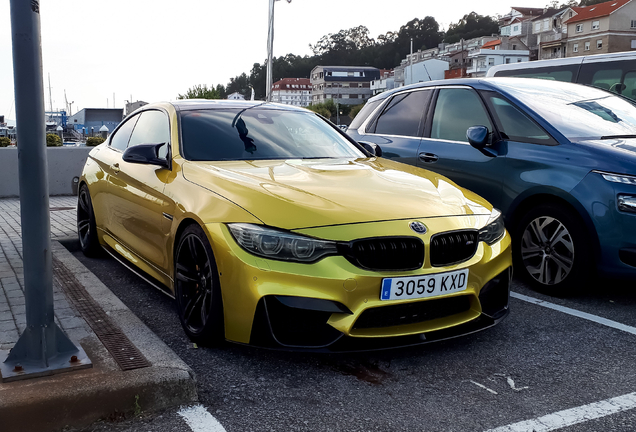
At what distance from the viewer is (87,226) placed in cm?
574

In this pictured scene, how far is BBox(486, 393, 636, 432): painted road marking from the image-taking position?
262 cm

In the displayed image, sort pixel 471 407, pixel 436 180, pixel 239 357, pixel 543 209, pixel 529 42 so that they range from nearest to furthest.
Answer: pixel 471 407 → pixel 239 357 → pixel 436 180 → pixel 543 209 → pixel 529 42

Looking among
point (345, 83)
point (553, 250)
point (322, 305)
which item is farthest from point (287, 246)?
point (345, 83)

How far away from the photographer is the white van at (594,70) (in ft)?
30.8

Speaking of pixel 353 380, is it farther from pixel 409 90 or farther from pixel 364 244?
pixel 409 90

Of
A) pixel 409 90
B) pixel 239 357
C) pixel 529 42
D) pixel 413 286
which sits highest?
pixel 529 42

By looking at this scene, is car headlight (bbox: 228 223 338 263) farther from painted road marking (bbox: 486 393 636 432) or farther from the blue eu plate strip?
painted road marking (bbox: 486 393 636 432)

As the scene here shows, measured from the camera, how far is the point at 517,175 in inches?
192

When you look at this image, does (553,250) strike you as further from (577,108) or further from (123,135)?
(123,135)

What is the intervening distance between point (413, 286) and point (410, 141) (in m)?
3.16

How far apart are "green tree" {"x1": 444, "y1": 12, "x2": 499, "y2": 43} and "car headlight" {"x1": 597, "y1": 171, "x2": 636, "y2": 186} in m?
132

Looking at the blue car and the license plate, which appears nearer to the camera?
the license plate

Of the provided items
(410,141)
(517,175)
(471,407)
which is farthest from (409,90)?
(471,407)

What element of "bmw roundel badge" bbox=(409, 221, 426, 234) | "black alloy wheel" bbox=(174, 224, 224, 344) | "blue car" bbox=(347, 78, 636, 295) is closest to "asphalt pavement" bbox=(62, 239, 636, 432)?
"black alloy wheel" bbox=(174, 224, 224, 344)
